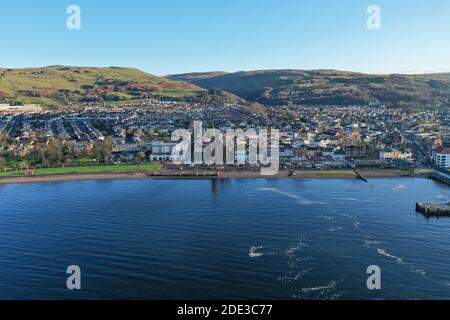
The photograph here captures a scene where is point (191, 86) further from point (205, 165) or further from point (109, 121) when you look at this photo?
point (205, 165)

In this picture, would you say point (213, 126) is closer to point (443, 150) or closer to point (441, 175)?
point (443, 150)

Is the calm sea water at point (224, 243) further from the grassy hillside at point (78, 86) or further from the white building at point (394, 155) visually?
the grassy hillside at point (78, 86)

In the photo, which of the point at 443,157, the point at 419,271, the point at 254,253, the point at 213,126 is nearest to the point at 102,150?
the point at 213,126

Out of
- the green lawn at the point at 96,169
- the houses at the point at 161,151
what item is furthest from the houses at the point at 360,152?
the green lawn at the point at 96,169

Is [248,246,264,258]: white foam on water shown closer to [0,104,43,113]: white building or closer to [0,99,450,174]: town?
[0,99,450,174]: town
